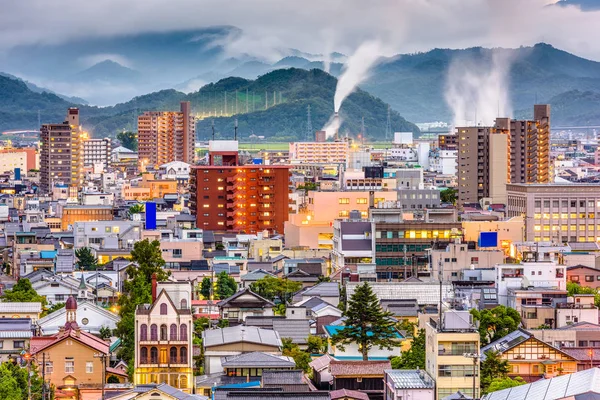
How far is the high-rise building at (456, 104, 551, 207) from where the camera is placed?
101312mm

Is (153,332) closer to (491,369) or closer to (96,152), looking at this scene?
(491,369)

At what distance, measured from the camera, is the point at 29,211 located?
92.8 metres

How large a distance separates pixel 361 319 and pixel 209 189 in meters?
48.1

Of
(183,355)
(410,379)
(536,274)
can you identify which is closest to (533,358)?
(410,379)

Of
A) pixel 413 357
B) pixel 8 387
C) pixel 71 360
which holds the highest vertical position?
pixel 413 357

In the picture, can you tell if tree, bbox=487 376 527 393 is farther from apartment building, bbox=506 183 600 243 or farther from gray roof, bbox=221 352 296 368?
apartment building, bbox=506 183 600 243

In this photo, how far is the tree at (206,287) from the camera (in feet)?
173

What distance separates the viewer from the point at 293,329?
39656mm

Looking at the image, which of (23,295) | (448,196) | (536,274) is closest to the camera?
(536,274)

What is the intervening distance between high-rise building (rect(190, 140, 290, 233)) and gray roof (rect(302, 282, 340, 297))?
115ft

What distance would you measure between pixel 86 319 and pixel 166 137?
131573 millimetres

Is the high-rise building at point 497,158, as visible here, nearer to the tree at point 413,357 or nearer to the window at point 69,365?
the tree at point 413,357

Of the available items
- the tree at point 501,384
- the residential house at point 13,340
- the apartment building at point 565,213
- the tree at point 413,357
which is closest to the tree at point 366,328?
the tree at point 413,357

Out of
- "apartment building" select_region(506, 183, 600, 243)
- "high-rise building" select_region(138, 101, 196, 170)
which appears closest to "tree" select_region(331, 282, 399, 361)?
"apartment building" select_region(506, 183, 600, 243)
